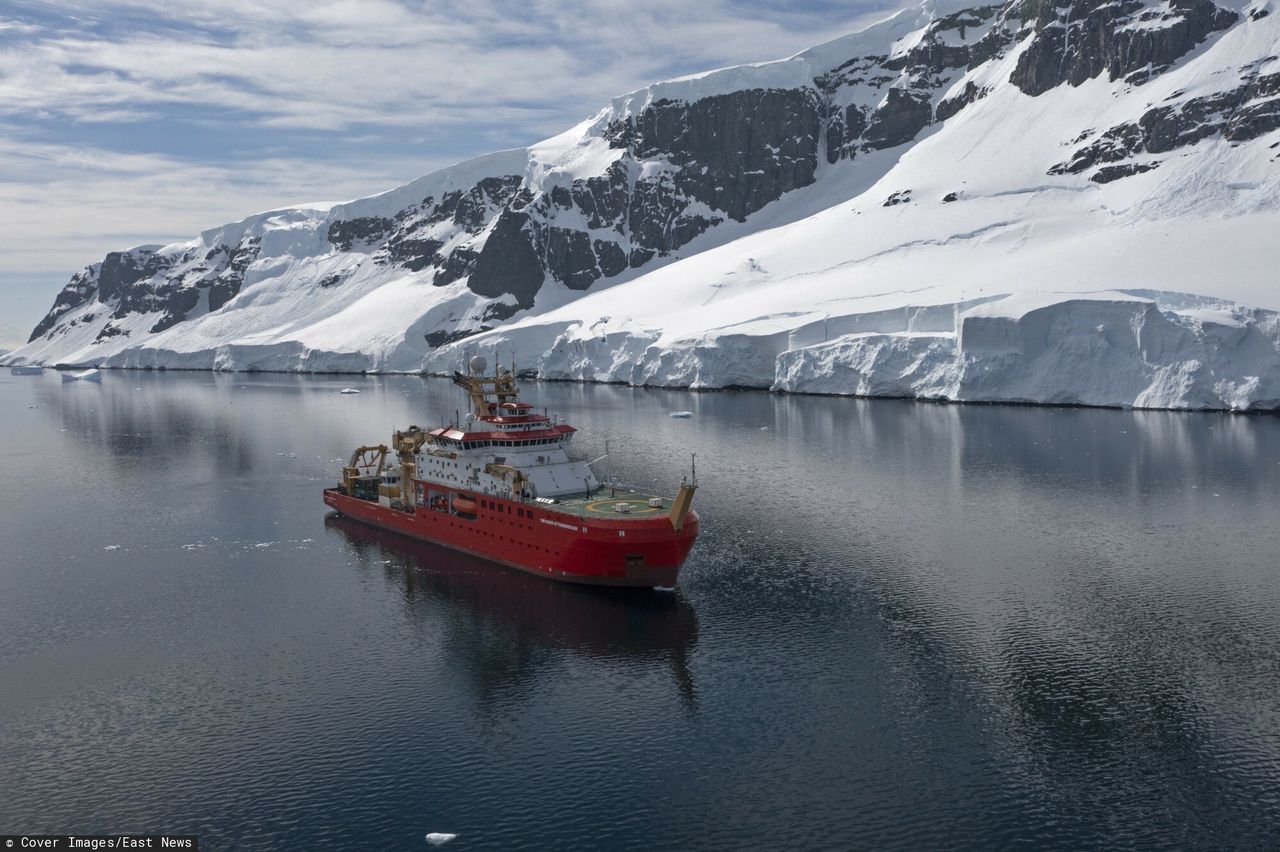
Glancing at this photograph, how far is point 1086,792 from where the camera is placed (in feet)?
92.0

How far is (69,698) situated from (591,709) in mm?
18349

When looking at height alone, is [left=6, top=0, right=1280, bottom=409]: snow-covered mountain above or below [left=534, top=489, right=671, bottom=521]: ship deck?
above

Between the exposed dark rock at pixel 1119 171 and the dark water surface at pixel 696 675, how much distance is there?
97.6 metres

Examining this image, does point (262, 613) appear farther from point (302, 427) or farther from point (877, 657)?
point (302, 427)

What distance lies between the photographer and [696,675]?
36.5 m

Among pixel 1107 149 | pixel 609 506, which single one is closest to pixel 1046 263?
pixel 1107 149

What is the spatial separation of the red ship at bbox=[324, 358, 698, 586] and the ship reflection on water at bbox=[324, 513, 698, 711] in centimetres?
99

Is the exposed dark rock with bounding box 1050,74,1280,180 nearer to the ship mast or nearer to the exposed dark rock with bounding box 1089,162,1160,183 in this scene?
the exposed dark rock with bounding box 1089,162,1160,183

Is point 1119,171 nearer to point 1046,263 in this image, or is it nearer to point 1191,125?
point 1191,125

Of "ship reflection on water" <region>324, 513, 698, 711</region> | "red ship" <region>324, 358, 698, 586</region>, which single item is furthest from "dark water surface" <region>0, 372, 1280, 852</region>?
"red ship" <region>324, 358, 698, 586</region>

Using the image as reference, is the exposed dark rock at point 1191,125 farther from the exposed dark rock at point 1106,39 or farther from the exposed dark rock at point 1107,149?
the exposed dark rock at point 1106,39

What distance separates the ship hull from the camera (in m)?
45.2

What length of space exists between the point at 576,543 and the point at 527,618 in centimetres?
436

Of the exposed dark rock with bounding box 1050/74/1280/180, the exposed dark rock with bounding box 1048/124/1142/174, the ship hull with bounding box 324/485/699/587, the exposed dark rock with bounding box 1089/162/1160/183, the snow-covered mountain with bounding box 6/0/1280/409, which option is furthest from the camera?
the exposed dark rock with bounding box 1048/124/1142/174
